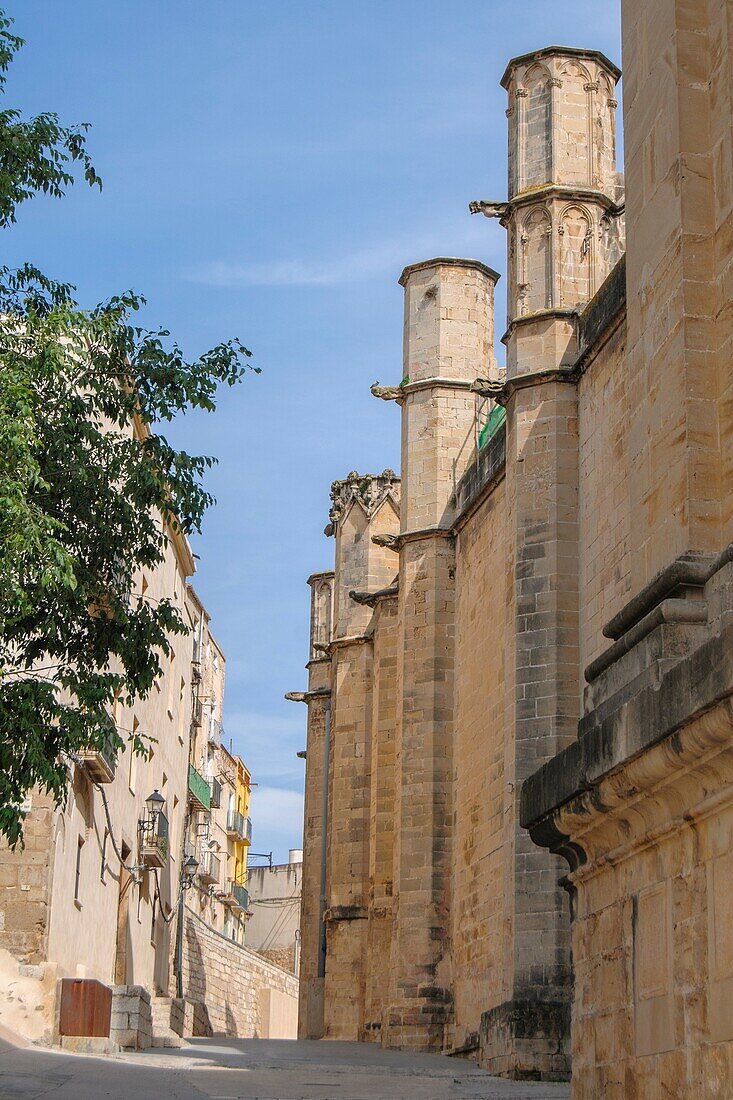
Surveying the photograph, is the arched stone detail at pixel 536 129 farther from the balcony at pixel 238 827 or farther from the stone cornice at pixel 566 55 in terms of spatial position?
the balcony at pixel 238 827

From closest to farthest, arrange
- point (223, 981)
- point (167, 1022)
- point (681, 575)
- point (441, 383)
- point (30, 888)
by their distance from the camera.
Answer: point (681, 575), point (30, 888), point (167, 1022), point (441, 383), point (223, 981)

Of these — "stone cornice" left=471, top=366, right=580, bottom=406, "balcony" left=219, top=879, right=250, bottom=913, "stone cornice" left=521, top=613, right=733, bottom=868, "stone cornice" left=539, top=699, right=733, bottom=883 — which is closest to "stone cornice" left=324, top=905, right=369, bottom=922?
"stone cornice" left=471, top=366, right=580, bottom=406

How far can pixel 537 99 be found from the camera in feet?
56.6

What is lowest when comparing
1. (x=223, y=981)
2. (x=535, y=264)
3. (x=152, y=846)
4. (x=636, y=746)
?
(x=223, y=981)

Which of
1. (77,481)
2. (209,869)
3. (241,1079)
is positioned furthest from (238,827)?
(77,481)

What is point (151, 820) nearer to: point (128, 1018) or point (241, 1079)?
point (128, 1018)

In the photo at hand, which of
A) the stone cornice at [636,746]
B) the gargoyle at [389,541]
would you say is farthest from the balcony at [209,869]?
the stone cornice at [636,746]

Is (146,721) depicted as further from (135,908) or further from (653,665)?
(653,665)

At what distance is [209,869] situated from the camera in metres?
51.2

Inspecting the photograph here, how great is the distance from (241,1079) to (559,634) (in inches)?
207

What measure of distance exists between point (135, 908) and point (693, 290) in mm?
19715

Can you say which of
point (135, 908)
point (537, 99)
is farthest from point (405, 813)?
point (537, 99)

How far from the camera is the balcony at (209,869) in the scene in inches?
1822

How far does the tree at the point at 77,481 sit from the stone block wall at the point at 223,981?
75.8 feet
